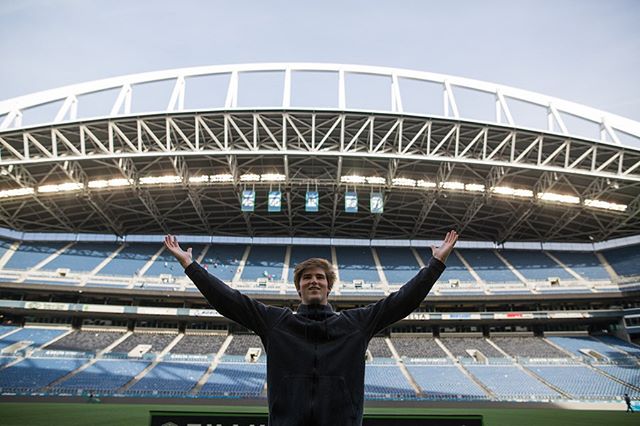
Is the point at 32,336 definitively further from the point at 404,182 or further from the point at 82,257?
the point at 404,182

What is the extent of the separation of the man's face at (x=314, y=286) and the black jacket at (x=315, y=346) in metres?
0.05

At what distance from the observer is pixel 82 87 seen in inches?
1083

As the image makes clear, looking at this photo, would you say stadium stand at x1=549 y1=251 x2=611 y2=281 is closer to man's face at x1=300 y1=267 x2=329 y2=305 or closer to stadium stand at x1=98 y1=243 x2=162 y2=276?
man's face at x1=300 y1=267 x2=329 y2=305

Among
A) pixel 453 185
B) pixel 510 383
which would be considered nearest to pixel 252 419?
pixel 510 383

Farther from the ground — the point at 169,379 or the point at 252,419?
the point at 252,419

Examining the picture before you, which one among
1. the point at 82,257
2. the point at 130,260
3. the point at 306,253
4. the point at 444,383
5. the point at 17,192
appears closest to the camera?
the point at 444,383

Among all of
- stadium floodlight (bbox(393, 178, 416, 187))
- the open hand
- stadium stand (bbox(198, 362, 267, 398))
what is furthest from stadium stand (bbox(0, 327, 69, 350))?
the open hand

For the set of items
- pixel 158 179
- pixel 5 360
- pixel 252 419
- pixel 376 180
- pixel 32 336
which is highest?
pixel 376 180

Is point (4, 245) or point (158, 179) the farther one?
point (4, 245)

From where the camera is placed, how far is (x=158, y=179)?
3194 cm

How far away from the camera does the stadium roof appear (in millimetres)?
27188

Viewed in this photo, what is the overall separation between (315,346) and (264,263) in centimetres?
4201

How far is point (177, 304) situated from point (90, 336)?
8269 millimetres

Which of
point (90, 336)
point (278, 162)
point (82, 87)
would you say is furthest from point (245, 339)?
point (82, 87)
